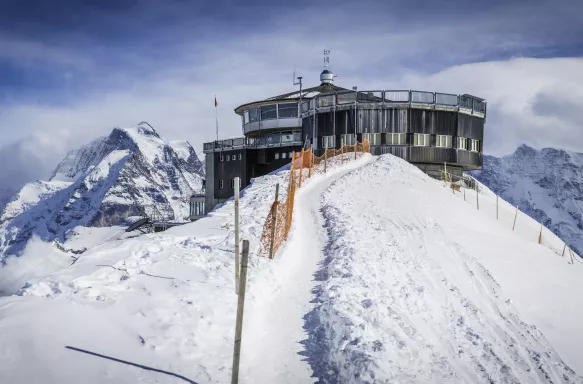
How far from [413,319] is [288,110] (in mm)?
47491

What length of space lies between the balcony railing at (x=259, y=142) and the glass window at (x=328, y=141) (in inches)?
378

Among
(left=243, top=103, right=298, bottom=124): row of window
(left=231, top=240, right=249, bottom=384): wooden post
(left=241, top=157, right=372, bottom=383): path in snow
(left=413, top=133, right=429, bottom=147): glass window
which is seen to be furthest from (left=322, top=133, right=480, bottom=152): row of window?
(left=231, top=240, right=249, bottom=384): wooden post

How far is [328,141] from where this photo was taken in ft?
146

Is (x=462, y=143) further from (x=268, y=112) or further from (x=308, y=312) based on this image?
(x=308, y=312)

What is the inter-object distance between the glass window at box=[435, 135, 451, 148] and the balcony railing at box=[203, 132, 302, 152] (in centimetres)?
1627

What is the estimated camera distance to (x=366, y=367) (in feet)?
28.1

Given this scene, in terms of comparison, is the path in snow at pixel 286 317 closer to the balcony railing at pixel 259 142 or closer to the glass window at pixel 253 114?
the balcony railing at pixel 259 142

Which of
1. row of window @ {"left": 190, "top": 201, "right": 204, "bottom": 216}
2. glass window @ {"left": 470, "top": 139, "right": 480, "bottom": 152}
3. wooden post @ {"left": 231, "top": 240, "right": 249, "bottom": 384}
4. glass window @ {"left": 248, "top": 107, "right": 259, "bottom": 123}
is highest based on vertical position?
glass window @ {"left": 248, "top": 107, "right": 259, "bottom": 123}

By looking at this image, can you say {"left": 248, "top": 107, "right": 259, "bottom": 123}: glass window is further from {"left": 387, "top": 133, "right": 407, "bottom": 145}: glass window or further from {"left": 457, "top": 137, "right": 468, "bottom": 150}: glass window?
{"left": 457, "top": 137, "right": 468, "bottom": 150}: glass window

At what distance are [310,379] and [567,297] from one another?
11.2m

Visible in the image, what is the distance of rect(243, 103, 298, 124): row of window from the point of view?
57094 mm

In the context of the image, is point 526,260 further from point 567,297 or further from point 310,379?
point 310,379

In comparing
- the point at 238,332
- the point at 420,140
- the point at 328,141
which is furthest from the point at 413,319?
the point at 328,141

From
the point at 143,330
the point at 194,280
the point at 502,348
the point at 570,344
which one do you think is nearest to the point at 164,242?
the point at 194,280
